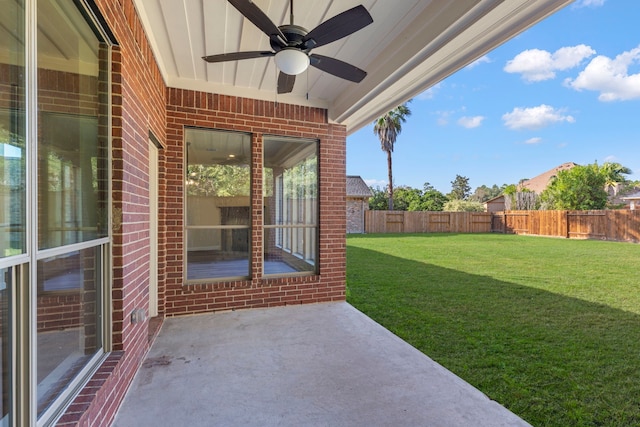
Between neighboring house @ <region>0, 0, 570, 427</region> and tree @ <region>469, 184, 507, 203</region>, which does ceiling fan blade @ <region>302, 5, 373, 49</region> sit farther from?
tree @ <region>469, 184, 507, 203</region>

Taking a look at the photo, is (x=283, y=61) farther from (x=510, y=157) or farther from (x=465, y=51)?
(x=510, y=157)

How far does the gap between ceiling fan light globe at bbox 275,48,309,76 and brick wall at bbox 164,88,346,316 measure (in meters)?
2.05

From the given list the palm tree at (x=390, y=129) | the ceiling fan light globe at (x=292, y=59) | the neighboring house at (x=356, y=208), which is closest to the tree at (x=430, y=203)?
the palm tree at (x=390, y=129)

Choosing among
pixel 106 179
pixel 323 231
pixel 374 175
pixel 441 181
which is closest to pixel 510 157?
pixel 441 181

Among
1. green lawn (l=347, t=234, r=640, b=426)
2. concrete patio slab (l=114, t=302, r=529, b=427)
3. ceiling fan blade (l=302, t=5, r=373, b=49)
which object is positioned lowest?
green lawn (l=347, t=234, r=640, b=426)

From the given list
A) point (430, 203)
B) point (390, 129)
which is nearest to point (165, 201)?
point (390, 129)

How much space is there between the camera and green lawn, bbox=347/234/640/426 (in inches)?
90.7

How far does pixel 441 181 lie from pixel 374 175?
12.3m

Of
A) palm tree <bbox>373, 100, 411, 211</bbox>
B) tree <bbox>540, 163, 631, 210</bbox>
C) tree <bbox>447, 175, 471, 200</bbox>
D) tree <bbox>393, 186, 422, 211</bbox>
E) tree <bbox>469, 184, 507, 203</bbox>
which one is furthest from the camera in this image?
tree <bbox>469, 184, 507, 203</bbox>

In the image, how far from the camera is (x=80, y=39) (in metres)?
1.75

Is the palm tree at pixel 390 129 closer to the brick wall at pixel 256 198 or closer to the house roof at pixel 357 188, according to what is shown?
the house roof at pixel 357 188

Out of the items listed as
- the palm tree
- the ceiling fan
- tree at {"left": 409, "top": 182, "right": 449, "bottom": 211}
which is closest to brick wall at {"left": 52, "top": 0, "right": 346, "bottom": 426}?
the ceiling fan

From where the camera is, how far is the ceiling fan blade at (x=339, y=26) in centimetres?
193

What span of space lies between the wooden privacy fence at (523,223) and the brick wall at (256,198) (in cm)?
1448
